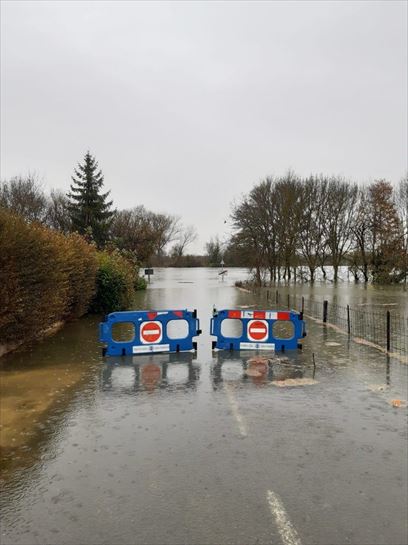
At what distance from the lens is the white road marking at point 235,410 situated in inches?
227

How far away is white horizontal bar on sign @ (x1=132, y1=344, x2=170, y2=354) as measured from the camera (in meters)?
10.3

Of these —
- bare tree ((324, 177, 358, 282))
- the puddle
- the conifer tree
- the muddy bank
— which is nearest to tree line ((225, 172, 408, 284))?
bare tree ((324, 177, 358, 282))

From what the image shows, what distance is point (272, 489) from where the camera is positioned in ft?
14.0

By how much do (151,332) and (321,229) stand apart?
125 ft

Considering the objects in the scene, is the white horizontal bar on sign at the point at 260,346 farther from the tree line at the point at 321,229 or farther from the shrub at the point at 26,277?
the tree line at the point at 321,229

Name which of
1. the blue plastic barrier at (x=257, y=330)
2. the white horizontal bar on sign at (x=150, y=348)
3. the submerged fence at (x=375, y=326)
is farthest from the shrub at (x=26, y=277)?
the submerged fence at (x=375, y=326)

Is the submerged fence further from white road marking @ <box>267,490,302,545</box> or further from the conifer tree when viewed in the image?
the conifer tree

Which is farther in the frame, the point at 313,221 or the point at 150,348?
the point at 313,221

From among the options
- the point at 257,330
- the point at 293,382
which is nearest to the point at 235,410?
the point at 293,382

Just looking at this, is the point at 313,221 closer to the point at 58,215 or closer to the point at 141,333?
the point at 58,215

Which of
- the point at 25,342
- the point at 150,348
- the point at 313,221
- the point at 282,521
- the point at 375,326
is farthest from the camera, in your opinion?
the point at 313,221

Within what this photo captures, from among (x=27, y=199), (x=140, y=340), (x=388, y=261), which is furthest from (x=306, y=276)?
(x=140, y=340)

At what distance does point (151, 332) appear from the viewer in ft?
34.2

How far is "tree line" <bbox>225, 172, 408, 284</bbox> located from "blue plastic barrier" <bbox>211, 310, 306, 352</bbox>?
2899cm
